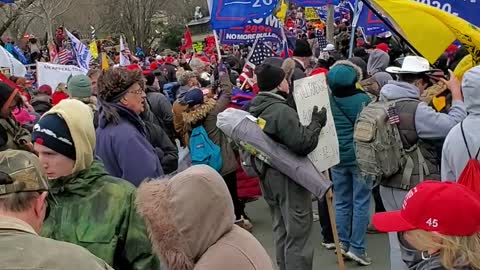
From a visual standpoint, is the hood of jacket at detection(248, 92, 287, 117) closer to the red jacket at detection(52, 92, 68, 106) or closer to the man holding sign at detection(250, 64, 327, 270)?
the man holding sign at detection(250, 64, 327, 270)

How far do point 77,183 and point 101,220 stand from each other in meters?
0.22

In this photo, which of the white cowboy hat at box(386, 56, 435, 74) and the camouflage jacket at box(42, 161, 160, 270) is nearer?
the camouflage jacket at box(42, 161, 160, 270)

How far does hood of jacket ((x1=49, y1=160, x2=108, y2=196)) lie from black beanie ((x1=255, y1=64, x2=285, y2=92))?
2365mm

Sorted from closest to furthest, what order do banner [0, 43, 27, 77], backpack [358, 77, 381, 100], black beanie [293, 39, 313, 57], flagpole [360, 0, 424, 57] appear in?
flagpole [360, 0, 424, 57] < backpack [358, 77, 381, 100] < banner [0, 43, 27, 77] < black beanie [293, 39, 313, 57]

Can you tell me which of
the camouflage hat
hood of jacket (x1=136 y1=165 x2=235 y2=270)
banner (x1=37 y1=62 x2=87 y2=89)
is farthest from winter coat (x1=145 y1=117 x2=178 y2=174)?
banner (x1=37 y1=62 x2=87 y2=89)

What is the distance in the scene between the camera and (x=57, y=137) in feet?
10.5

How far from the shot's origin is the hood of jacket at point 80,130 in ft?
10.5

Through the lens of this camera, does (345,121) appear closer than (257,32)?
Yes

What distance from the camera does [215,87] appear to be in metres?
8.88

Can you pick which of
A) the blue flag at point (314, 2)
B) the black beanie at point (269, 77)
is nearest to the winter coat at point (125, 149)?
the black beanie at point (269, 77)

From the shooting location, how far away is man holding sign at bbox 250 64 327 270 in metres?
5.16

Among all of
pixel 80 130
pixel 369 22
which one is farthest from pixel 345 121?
pixel 369 22

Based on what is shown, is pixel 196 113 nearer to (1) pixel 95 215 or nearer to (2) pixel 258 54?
(2) pixel 258 54

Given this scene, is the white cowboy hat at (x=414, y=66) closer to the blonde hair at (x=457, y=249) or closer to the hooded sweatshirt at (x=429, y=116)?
the hooded sweatshirt at (x=429, y=116)
